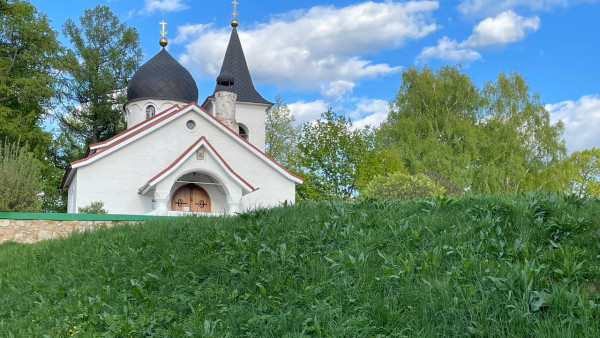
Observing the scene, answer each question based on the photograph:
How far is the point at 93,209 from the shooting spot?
1795 centimetres

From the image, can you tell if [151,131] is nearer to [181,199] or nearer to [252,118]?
[181,199]

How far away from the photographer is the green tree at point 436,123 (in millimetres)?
29953

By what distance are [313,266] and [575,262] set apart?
7.27 feet

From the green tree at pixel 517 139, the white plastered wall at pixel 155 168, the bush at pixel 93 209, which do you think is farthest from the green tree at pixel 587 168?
the bush at pixel 93 209

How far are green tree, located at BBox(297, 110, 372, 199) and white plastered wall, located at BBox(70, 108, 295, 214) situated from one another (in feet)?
11.4

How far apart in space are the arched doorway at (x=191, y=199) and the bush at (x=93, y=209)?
120 inches

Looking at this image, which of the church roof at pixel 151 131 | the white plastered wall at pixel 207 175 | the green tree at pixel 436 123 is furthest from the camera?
the green tree at pixel 436 123

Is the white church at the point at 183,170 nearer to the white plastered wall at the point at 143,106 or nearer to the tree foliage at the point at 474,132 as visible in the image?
the white plastered wall at the point at 143,106

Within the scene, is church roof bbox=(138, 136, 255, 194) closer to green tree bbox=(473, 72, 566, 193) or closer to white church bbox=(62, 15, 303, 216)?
white church bbox=(62, 15, 303, 216)

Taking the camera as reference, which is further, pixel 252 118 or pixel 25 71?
pixel 252 118

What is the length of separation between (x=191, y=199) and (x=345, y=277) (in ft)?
56.2

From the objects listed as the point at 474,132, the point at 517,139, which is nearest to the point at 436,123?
the point at 474,132

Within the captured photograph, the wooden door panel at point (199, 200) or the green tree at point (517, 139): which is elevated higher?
the green tree at point (517, 139)

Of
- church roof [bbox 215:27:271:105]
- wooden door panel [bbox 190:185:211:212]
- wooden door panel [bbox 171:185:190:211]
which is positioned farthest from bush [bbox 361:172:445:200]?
church roof [bbox 215:27:271:105]
